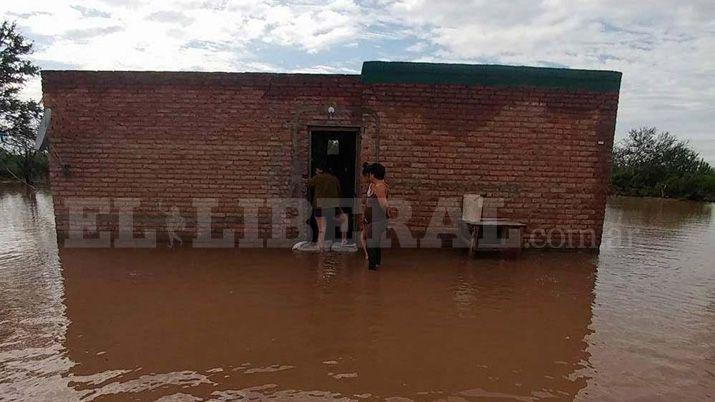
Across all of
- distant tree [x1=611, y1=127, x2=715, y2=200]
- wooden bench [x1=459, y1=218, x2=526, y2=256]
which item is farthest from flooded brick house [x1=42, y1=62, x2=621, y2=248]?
distant tree [x1=611, y1=127, x2=715, y2=200]

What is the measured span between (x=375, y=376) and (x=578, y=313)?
2742 mm

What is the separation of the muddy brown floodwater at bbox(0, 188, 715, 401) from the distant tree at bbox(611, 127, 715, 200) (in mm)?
24837

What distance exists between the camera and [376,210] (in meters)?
6.89

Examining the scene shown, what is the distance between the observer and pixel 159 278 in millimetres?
5910

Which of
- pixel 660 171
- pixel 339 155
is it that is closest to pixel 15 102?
pixel 339 155

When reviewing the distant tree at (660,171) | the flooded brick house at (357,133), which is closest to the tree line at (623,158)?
the distant tree at (660,171)

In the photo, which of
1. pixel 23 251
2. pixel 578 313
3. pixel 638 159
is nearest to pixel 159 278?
pixel 23 251

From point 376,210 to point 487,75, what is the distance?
3249 millimetres

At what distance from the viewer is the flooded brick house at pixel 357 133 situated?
7.94 meters

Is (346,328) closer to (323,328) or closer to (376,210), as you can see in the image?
(323,328)

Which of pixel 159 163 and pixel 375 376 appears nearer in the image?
A: pixel 375 376

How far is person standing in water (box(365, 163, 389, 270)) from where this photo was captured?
662cm

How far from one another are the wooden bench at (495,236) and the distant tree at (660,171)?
2528 centimetres

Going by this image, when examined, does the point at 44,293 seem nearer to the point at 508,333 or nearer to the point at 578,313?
the point at 508,333
